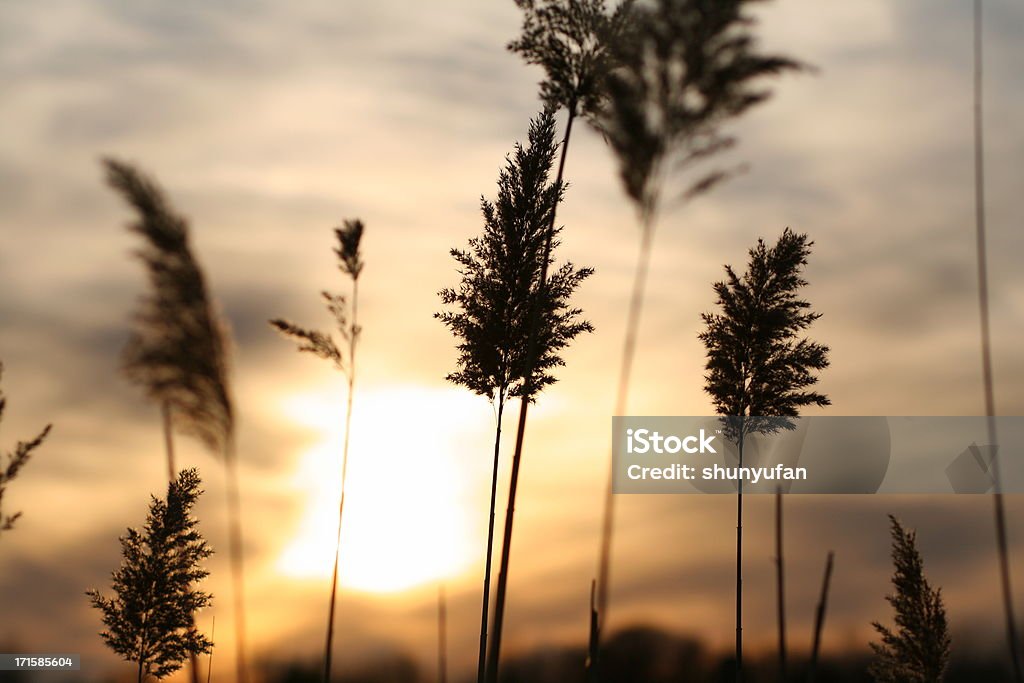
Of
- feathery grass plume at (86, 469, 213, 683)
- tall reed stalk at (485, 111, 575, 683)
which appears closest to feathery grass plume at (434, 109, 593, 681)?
tall reed stalk at (485, 111, 575, 683)

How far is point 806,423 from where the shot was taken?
1409 centimetres

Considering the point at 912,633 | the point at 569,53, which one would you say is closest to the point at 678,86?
the point at 569,53

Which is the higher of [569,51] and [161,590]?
[569,51]

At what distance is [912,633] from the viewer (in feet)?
49.1

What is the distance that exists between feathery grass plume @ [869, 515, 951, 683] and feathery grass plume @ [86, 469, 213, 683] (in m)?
12.6

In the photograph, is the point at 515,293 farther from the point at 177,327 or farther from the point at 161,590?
the point at 161,590

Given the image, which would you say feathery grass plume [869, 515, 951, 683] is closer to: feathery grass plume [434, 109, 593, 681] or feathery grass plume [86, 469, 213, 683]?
feathery grass plume [434, 109, 593, 681]

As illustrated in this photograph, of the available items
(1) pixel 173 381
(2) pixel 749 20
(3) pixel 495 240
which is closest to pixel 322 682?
(1) pixel 173 381

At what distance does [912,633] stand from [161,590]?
14088 millimetres

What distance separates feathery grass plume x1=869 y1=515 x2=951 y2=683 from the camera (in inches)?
585

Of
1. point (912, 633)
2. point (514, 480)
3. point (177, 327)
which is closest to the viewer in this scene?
point (177, 327)

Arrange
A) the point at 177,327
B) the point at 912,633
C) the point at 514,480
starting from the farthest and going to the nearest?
the point at 912,633 < the point at 514,480 < the point at 177,327

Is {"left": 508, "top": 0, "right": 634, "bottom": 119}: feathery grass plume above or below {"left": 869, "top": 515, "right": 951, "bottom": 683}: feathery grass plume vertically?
above

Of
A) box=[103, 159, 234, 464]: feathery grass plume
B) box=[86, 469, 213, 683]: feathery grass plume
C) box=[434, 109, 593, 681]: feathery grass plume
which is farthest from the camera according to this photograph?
box=[86, 469, 213, 683]: feathery grass plume
